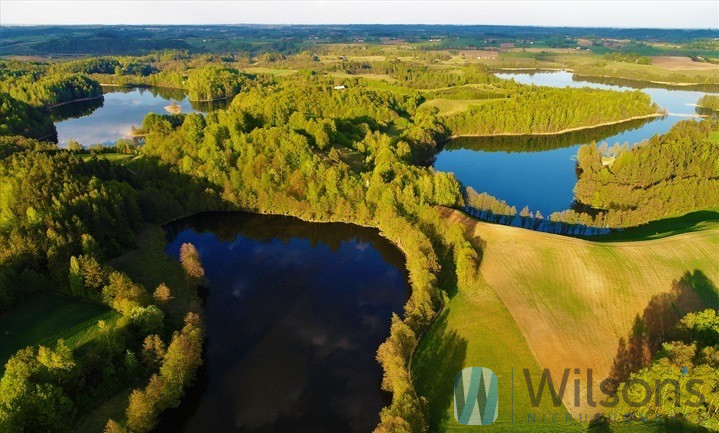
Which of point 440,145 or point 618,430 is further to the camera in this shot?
point 440,145

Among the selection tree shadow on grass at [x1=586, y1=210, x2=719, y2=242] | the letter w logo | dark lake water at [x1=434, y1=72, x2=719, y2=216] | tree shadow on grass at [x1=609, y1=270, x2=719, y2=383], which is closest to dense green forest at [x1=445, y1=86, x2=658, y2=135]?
dark lake water at [x1=434, y1=72, x2=719, y2=216]

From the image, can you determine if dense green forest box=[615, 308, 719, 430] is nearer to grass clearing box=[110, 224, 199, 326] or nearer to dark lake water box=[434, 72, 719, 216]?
grass clearing box=[110, 224, 199, 326]

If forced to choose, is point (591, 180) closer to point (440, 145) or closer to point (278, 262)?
point (440, 145)

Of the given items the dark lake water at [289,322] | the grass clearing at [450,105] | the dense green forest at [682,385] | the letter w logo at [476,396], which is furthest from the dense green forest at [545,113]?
the dense green forest at [682,385]

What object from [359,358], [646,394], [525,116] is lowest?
[359,358]

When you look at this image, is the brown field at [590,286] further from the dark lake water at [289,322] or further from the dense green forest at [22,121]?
the dense green forest at [22,121]

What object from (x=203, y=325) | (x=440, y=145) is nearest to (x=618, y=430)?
→ (x=203, y=325)

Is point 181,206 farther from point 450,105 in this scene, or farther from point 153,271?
point 450,105

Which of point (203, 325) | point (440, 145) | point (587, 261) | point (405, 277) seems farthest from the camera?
point (440, 145)
